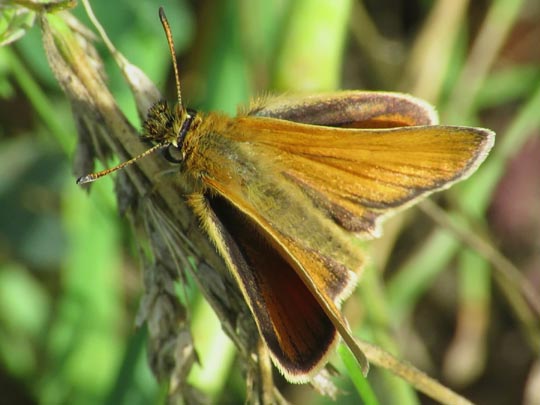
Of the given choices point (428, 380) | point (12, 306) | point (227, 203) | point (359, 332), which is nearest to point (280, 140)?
point (227, 203)

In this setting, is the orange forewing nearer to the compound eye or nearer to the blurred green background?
the compound eye

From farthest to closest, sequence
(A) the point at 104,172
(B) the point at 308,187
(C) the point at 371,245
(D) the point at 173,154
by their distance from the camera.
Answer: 1. (C) the point at 371,245
2. (B) the point at 308,187
3. (D) the point at 173,154
4. (A) the point at 104,172

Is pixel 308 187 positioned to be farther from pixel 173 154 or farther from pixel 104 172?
pixel 104 172

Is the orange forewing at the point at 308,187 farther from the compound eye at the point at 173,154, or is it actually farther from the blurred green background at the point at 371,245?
the blurred green background at the point at 371,245

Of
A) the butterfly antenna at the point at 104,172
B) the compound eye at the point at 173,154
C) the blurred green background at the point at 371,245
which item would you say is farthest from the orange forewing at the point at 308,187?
the blurred green background at the point at 371,245

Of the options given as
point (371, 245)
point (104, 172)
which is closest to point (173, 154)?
point (104, 172)

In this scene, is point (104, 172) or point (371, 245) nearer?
point (104, 172)

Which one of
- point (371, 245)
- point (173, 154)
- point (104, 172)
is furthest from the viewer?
point (371, 245)
